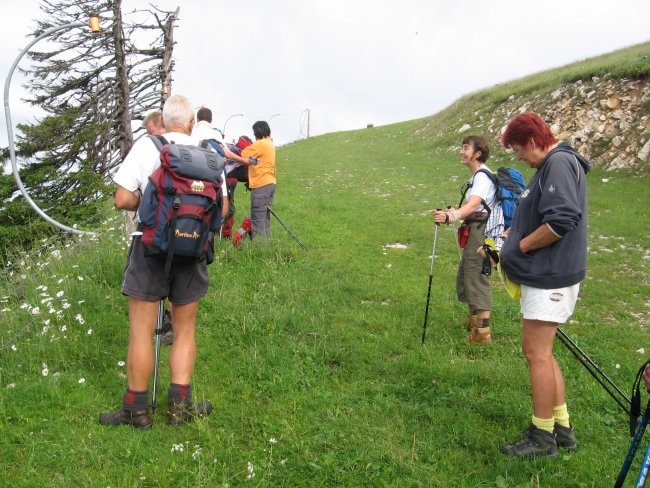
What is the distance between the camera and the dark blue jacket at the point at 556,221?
3283mm

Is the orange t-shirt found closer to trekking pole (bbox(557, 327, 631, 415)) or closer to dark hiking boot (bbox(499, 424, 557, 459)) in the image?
trekking pole (bbox(557, 327, 631, 415))

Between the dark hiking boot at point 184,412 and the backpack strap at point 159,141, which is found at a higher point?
the backpack strap at point 159,141

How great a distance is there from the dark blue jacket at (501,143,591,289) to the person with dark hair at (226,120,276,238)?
5.73m

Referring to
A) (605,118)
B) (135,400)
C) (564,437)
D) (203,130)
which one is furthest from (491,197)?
(605,118)

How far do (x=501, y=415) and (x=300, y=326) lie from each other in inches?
92.3

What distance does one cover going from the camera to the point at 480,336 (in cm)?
570

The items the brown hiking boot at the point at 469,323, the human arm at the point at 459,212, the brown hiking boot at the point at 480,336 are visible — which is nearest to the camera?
the human arm at the point at 459,212

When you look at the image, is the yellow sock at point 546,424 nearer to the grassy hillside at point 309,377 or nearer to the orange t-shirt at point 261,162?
the grassy hillside at point 309,377

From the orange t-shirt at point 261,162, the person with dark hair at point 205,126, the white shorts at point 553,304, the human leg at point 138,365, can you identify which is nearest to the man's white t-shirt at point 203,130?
the person with dark hair at point 205,126

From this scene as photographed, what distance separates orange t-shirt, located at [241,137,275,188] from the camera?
344 inches

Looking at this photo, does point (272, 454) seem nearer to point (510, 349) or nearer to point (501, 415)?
point (501, 415)

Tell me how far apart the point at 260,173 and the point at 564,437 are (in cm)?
634

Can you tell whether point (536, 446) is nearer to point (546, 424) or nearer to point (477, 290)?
point (546, 424)

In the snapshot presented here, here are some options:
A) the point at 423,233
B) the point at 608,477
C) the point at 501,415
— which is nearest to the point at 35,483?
the point at 501,415
